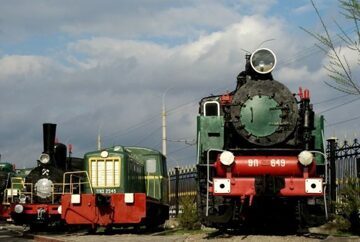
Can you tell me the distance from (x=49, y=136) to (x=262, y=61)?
11425 mm

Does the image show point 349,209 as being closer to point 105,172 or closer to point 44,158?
point 105,172

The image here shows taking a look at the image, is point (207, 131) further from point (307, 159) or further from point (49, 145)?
point (49, 145)

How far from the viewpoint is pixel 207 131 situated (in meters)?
14.9

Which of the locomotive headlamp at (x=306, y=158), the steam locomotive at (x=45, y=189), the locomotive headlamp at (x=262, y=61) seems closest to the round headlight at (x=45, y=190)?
the steam locomotive at (x=45, y=189)

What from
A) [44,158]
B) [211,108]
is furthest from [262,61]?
[44,158]

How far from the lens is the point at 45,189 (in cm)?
2302

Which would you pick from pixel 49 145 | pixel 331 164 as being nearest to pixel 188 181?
pixel 49 145

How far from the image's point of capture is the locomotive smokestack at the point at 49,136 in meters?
23.8

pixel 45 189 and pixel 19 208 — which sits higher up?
pixel 45 189

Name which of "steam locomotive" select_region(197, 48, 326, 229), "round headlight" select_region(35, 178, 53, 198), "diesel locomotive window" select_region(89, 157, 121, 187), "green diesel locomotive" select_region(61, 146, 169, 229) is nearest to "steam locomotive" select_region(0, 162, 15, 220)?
"round headlight" select_region(35, 178, 53, 198)

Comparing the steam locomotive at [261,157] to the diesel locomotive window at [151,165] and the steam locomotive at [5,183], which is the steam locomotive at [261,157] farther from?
the steam locomotive at [5,183]

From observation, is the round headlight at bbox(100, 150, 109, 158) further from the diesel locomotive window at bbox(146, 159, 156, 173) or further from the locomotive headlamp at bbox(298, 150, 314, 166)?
the locomotive headlamp at bbox(298, 150, 314, 166)

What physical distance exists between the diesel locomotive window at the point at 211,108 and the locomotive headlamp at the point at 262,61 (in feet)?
5.12

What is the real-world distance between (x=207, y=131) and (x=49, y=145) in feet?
35.4
